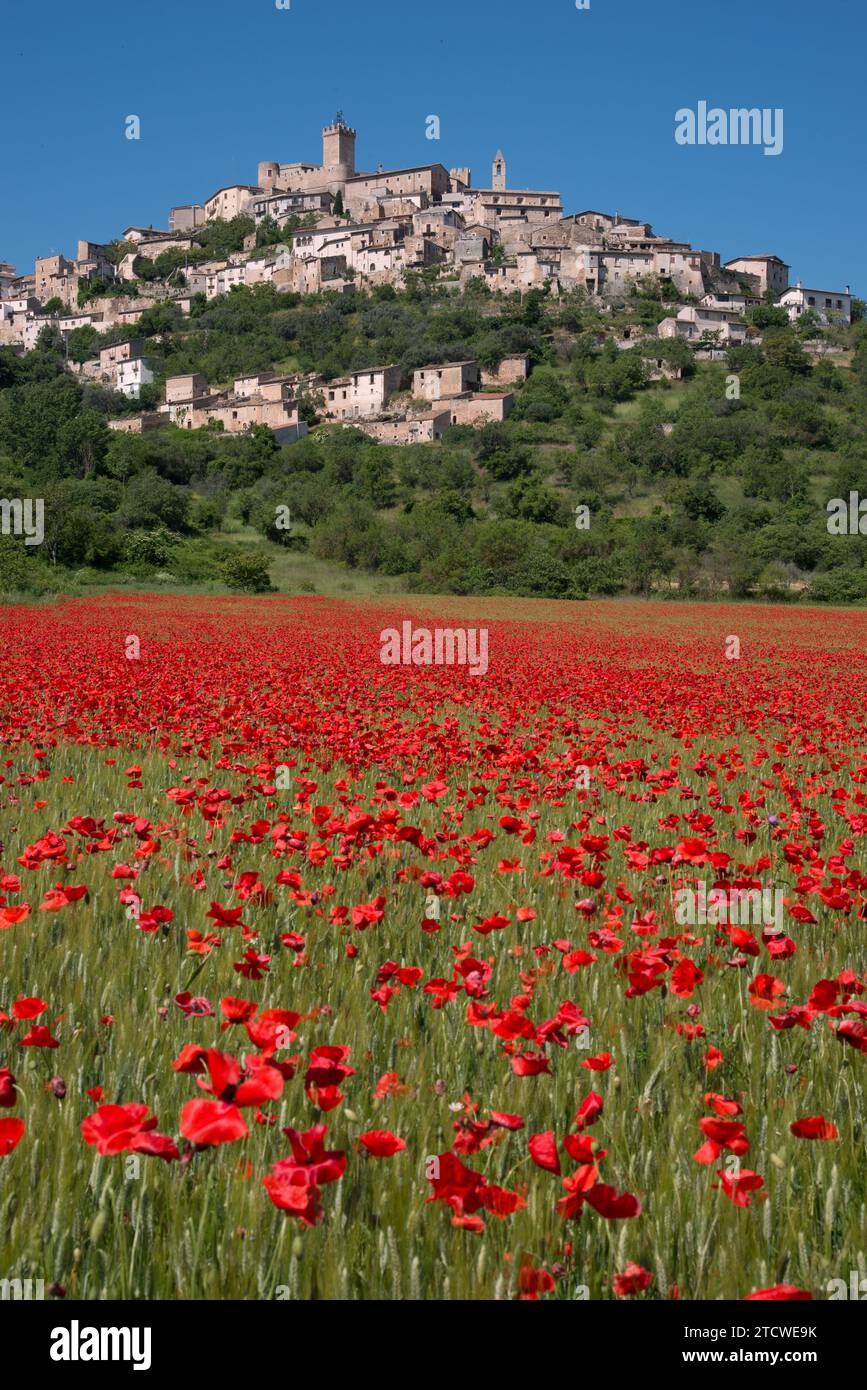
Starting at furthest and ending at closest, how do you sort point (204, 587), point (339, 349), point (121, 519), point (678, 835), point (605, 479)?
point (339, 349)
point (605, 479)
point (121, 519)
point (204, 587)
point (678, 835)

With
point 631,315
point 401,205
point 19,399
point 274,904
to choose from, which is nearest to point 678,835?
point 274,904

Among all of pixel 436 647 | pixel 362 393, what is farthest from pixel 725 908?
pixel 362 393

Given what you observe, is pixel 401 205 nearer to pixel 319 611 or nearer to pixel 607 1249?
pixel 319 611

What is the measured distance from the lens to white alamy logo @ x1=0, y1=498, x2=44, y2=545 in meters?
55.2

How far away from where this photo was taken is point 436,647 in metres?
26.1

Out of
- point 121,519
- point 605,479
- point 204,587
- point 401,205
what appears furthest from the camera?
point 401,205

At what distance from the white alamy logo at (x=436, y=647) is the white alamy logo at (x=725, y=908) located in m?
12.1

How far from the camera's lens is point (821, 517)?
274 ft

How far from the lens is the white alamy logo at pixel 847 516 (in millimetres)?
74625

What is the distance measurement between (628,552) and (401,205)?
112 meters

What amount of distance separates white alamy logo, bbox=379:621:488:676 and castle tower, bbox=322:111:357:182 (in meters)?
160

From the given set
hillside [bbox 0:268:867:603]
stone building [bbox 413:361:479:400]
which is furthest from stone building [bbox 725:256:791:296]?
stone building [bbox 413:361:479:400]
